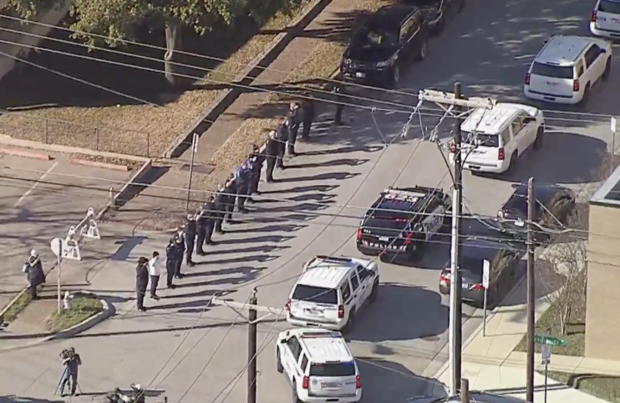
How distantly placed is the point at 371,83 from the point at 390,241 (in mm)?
9626

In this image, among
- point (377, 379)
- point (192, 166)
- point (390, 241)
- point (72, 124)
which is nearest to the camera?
point (377, 379)

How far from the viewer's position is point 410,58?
49.9 m

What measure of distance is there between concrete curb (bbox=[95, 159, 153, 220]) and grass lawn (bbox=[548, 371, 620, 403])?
477 inches

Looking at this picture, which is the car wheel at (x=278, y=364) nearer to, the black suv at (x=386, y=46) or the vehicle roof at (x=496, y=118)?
the vehicle roof at (x=496, y=118)

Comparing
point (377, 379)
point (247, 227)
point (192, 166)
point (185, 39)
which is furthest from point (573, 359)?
point (185, 39)

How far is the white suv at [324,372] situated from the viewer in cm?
3406

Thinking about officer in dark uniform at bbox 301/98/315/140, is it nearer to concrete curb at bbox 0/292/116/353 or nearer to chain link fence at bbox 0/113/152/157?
chain link fence at bbox 0/113/152/157

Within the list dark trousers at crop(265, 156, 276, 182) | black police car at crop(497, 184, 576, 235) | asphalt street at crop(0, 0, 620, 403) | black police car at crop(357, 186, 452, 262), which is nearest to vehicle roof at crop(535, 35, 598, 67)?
asphalt street at crop(0, 0, 620, 403)

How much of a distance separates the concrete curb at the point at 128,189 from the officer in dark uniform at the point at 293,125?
3.45 m

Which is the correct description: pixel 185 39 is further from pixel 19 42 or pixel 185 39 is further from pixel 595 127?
pixel 595 127

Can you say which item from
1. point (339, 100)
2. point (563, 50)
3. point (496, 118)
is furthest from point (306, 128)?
point (563, 50)

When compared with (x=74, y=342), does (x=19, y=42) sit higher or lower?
higher

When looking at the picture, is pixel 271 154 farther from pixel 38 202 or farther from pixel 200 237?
pixel 38 202

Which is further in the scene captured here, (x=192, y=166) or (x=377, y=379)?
(x=192, y=166)
